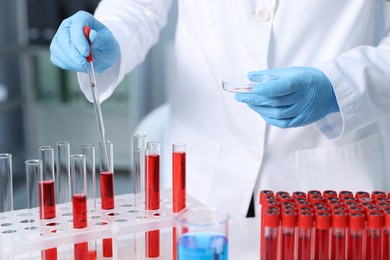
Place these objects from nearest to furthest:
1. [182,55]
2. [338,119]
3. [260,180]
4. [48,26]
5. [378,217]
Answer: [378,217]
[338,119]
[260,180]
[182,55]
[48,26]

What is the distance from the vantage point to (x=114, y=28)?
1.86 m

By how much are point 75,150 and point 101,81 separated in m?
2.62

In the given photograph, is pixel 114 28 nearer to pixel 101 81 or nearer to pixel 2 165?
pixel 101 81

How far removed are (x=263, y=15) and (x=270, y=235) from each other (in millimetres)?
729

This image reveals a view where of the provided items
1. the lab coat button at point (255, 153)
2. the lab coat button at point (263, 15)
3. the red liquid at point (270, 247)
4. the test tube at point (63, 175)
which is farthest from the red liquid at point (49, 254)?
the lab coat button at point (263, 15)

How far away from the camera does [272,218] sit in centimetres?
121

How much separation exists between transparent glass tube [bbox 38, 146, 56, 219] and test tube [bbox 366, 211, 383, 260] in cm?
64

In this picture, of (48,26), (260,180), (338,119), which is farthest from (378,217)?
(48,26)

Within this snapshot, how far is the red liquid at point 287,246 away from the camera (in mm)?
1228

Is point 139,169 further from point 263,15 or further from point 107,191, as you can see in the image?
point 263,15

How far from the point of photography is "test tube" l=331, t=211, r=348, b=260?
3.96 feet

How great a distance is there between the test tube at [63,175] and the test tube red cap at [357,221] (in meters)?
0.60

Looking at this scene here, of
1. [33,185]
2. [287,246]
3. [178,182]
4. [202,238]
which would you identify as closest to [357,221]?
[287,246]

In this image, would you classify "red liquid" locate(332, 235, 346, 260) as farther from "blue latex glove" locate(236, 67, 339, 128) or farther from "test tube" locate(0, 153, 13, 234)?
"test tube" locate(0, 153, 13, 234)
